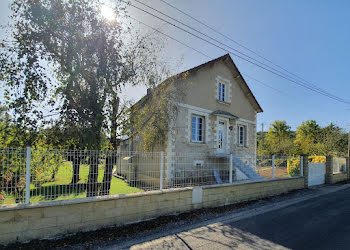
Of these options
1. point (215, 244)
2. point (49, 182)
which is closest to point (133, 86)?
point (49, 182)

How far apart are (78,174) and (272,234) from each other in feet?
15.4

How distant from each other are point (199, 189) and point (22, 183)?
4.55m

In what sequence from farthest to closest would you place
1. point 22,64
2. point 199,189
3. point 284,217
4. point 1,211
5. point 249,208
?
point 249,208 → point 199,189 → point 284,217 → point 22,64 → point 1,211

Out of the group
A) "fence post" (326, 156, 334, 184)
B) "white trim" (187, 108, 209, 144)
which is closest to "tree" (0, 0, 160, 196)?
"white trim" (187, 108, 209, 144)

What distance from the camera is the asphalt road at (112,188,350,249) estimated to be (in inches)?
158

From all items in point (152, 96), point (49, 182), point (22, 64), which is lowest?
point (49, 182)

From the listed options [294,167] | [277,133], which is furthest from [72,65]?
[277,133]

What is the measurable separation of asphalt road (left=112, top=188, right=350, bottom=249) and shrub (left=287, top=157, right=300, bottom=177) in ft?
12.6

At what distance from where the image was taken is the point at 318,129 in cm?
3497

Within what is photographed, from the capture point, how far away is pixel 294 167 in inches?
420

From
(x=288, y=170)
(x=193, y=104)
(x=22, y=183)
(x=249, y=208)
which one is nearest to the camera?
(x=22, y=183)

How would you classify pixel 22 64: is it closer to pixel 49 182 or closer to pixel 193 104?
pixel 49 182

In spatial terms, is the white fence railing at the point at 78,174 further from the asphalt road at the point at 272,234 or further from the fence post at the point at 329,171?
the fence post at the point at 329,171

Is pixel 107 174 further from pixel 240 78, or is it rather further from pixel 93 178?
pixel 240 78
